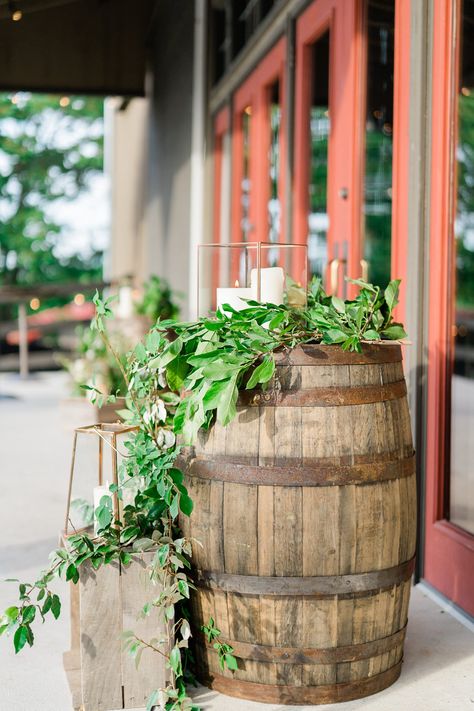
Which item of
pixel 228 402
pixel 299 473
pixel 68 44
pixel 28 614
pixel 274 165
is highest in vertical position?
pixel 68 44

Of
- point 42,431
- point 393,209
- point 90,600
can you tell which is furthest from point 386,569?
point 42,431

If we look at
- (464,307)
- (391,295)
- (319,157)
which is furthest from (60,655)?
(464,307)

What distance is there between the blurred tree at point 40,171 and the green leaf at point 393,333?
59.6ft

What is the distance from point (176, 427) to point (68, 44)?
737 centimetres

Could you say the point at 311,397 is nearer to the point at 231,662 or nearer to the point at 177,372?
the point at 177,372

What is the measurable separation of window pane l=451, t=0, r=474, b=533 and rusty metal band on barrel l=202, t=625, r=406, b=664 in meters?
0.93

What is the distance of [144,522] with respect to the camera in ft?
6.50

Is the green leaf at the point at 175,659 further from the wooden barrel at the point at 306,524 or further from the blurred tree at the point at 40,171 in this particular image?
the blurred tree at the point at 40,171

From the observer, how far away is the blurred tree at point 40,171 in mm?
19312

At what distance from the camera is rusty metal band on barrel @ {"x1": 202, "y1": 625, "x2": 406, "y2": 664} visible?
1888mm

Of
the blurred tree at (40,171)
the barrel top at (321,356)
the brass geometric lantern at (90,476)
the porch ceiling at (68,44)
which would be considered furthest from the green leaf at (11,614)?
the blurred tree at (40,171)

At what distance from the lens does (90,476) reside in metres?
2.20

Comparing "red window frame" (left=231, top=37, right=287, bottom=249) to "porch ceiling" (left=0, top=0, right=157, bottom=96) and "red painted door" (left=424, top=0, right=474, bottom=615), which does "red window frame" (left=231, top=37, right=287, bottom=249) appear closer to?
"red painted door" (left=424, top=0, right=474, bottom=615)

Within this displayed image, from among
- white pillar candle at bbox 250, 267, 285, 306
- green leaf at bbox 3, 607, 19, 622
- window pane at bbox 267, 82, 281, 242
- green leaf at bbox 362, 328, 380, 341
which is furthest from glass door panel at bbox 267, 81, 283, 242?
green leaf at bbox 3, 607, 19, 622
